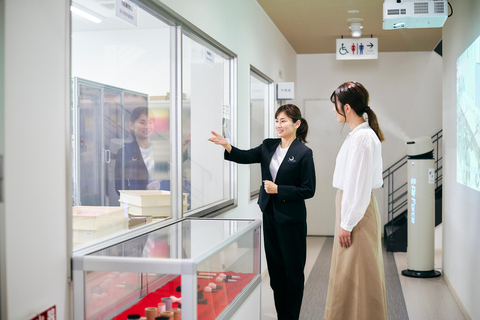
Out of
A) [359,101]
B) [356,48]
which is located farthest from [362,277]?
[356,48]

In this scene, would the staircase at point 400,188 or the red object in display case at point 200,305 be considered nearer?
the red object in display case at point 200,305

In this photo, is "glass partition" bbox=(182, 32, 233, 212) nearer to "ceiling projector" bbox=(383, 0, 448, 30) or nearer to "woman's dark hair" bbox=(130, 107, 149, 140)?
"woman's dark hair" bbox=(130, 107, 149, 140)

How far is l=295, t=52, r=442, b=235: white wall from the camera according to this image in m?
8.67

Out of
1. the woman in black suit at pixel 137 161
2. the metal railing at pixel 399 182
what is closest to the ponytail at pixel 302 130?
the woman in black suit at pixel 137 161

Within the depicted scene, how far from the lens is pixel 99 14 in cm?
289

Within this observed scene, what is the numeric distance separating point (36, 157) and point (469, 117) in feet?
10.6

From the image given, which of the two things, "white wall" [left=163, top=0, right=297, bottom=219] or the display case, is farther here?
"white wall" [left=163, top=0, right=297, bottom=219]

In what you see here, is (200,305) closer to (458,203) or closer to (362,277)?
(362,277)

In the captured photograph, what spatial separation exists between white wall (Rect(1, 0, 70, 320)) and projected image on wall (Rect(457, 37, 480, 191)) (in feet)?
9.17

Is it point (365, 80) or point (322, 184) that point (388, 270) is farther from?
point (365, 80)

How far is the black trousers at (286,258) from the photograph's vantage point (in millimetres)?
3566

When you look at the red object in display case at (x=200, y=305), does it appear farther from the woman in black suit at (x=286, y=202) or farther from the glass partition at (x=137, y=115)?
the woman in black suit at (x=286, y=202)

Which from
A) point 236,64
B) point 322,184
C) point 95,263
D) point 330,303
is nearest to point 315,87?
point 322,184

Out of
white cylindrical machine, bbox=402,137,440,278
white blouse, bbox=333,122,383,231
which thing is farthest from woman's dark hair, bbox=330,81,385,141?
white cylindrical machine, bbox=402,137,440,278
